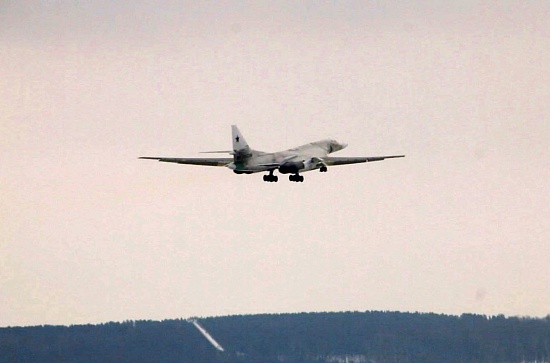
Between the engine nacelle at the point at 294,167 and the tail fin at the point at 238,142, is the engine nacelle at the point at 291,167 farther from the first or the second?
the tail fin at the point at 238,142

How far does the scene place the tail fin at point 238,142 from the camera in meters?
178

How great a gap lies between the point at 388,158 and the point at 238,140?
11040 mm

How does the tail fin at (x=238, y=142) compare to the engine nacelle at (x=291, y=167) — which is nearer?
the engine nacelle at (x=291, y=167)

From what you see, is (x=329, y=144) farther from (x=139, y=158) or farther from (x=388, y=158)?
(x=139, y=158)

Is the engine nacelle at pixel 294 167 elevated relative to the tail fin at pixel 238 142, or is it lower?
lower

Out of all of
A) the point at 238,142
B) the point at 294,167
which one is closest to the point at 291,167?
the point at 294,167

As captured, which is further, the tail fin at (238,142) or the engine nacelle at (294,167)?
the tail fin at (238,142)

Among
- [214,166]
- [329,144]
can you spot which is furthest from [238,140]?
[329,144]

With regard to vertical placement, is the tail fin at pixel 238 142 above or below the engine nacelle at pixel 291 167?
above

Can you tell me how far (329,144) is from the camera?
192 metres

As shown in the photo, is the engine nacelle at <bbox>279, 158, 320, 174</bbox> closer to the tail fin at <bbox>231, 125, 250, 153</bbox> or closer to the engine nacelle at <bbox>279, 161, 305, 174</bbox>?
the engine nacelle at <bbox>279, 161, 305, 174</bbox>

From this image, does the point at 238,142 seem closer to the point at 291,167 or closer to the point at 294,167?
the point at 291,167

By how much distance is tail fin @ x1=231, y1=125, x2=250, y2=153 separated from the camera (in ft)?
585

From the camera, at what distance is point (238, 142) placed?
586 feet
